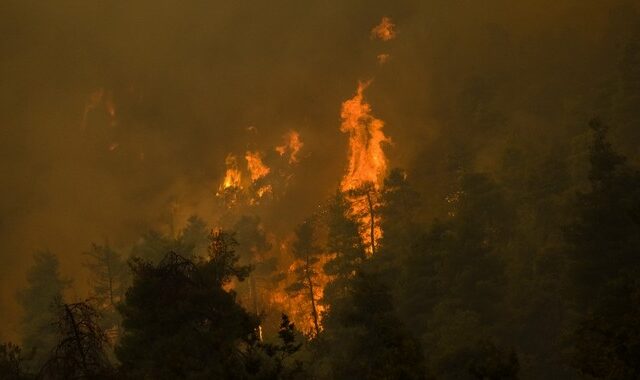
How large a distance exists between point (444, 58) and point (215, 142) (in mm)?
50141

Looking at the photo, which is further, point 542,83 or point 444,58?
point 444,58

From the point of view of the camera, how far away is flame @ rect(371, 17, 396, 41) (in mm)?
98812

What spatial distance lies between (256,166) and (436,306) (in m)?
63.4

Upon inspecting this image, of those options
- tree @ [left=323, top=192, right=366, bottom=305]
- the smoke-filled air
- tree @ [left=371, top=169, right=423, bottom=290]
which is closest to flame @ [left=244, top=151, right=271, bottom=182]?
the smoke-filled air

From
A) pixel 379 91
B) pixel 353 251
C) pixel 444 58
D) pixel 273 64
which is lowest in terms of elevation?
pixel 353 251

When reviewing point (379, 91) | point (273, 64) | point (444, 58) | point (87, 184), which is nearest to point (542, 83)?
point (444, 58)

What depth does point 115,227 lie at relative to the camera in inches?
4235

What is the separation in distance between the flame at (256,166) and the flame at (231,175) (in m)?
2.72

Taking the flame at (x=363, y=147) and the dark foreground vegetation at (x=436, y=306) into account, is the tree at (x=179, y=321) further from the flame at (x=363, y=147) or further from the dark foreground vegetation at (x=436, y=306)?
the flame at (x=363, y=147)

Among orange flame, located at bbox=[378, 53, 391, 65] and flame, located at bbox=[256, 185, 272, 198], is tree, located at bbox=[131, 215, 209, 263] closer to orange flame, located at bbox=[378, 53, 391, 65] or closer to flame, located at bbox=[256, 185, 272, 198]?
flame, located at bbox=[256, 185, 272, 198]

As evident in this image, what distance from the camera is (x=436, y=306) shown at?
25.1 metres

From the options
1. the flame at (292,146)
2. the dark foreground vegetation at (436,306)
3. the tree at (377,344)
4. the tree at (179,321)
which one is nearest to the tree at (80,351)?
the dark foreground vegetation at (436,306)

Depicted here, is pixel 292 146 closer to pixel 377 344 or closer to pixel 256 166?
pixel 256 166

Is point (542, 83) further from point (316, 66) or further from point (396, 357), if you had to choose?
point (396, 357)
